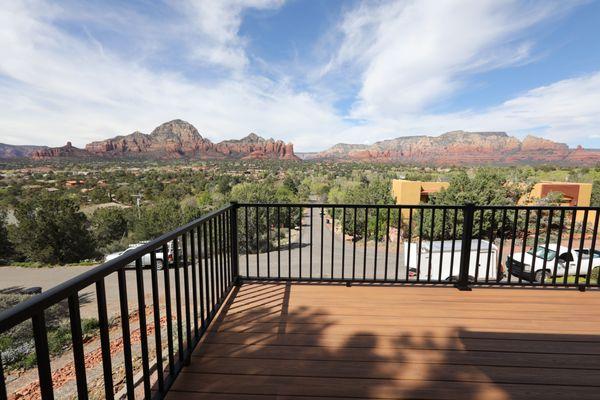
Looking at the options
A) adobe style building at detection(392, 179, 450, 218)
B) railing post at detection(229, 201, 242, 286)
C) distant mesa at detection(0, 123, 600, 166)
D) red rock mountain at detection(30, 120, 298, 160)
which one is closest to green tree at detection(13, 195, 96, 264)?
railing post at detection(229, 201, 242, 286)

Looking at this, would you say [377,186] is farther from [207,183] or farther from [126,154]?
[126,154]

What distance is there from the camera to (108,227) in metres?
22.3

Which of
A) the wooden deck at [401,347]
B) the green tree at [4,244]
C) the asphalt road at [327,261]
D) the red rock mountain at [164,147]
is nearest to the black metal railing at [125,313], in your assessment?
the wooden deck at [401,347]

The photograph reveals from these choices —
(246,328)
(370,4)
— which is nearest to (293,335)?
(246,328)

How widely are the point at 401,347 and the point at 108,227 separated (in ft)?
85.4

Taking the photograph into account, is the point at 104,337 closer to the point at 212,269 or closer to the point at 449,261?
the point at 212,269

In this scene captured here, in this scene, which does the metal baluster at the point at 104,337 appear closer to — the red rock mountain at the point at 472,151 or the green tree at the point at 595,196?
the green tree at the point at 595,196

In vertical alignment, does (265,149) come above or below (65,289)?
above

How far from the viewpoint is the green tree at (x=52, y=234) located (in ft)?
60.2

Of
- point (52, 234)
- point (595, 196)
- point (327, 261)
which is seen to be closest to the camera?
point (327, 261)

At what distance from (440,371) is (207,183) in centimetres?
4101

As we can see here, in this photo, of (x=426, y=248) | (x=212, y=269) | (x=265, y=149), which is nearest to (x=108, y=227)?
(x=426, y=248)

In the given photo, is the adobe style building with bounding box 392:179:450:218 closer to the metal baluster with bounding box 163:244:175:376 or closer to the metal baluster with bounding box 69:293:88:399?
the metal baluster with bounding box 163:244:175:376

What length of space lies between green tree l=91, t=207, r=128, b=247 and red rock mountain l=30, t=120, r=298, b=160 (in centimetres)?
6421
